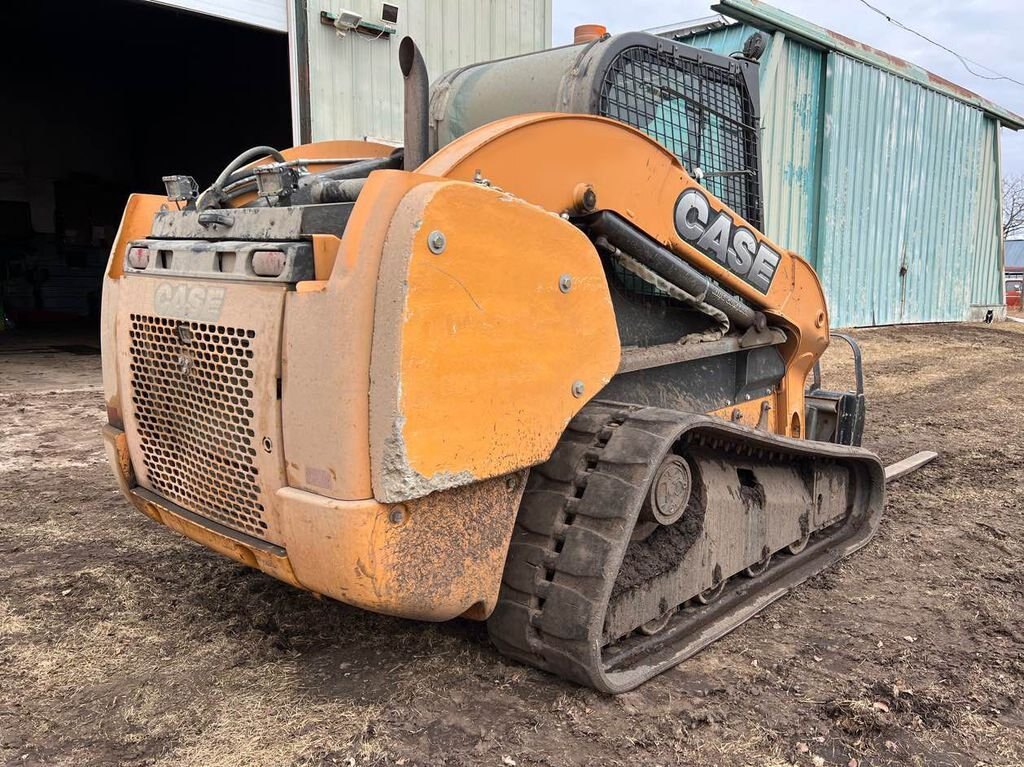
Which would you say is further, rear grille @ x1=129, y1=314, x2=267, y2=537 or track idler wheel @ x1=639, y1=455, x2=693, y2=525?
track idler wheel @ x1=639, y1=455, x2=693, y2=525

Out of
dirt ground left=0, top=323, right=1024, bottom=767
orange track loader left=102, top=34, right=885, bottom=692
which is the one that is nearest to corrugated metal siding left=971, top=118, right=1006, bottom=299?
dirt ground left=0, top=323, right=1024, bottom=767

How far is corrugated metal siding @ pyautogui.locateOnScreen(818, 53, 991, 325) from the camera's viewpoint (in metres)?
13.0

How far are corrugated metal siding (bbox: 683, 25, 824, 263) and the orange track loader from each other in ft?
29.7

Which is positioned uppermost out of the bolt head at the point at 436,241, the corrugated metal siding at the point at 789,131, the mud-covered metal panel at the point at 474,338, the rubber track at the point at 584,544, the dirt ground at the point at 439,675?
the corrugated metal siding at the point at 789,131

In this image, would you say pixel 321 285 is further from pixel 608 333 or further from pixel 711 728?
pixel 711 728

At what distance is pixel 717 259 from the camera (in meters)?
3.24

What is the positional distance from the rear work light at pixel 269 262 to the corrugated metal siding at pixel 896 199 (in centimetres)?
1196

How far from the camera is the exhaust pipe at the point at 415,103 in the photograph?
246 cm

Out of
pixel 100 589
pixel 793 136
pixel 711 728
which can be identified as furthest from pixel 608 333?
pixel 793 136

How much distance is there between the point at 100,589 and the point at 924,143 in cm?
1540

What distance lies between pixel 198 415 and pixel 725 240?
2043 mm

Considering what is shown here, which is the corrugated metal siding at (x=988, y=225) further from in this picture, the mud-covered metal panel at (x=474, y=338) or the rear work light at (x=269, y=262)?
the rear work light at (x=269, y=262)

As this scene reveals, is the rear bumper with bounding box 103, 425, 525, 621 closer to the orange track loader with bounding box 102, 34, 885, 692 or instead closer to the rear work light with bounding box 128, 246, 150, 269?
the orange track loader with bounding box 102, 34, 885, 692

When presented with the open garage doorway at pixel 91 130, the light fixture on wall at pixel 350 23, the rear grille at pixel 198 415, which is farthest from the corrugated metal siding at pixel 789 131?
the rear grille at pixel 198 415
